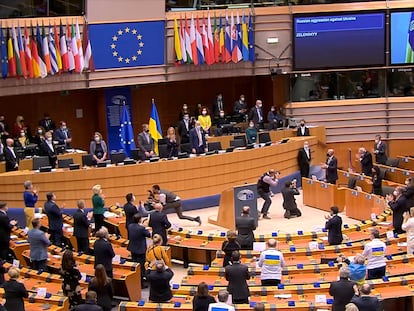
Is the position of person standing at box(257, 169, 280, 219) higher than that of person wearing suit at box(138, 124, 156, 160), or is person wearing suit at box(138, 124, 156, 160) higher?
person wearing suit at box(138, 124, 156, 160)

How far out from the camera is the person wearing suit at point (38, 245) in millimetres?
17123

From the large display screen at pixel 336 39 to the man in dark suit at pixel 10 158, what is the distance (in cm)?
1086

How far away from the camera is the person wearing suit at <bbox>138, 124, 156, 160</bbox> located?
2584 cm

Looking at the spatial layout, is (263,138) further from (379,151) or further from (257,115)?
(379,151)

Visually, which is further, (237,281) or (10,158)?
(10,158)

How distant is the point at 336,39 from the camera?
30.4 meters

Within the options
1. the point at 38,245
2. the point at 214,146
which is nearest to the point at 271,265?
the point at 38,245

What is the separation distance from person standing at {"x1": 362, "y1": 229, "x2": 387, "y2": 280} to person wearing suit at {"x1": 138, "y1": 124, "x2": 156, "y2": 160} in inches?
437

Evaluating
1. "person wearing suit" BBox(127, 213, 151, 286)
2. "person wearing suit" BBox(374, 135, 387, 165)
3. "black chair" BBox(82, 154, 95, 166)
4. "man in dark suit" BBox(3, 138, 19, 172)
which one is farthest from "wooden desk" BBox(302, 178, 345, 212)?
"person wearing suit" BBox(127, 213, 151, 286)

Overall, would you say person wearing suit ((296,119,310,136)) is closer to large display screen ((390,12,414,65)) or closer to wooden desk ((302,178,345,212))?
wooden desk ((302,178,345,212))

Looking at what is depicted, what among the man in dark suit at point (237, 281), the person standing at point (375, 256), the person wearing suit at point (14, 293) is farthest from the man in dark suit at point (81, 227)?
the person standing at point (375, 256)

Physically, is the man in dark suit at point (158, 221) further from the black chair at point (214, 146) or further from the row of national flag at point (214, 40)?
the row of national flag at point (214, 40)

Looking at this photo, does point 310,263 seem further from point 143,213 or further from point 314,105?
point 314,105

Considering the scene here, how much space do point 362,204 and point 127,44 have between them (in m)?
9.48
